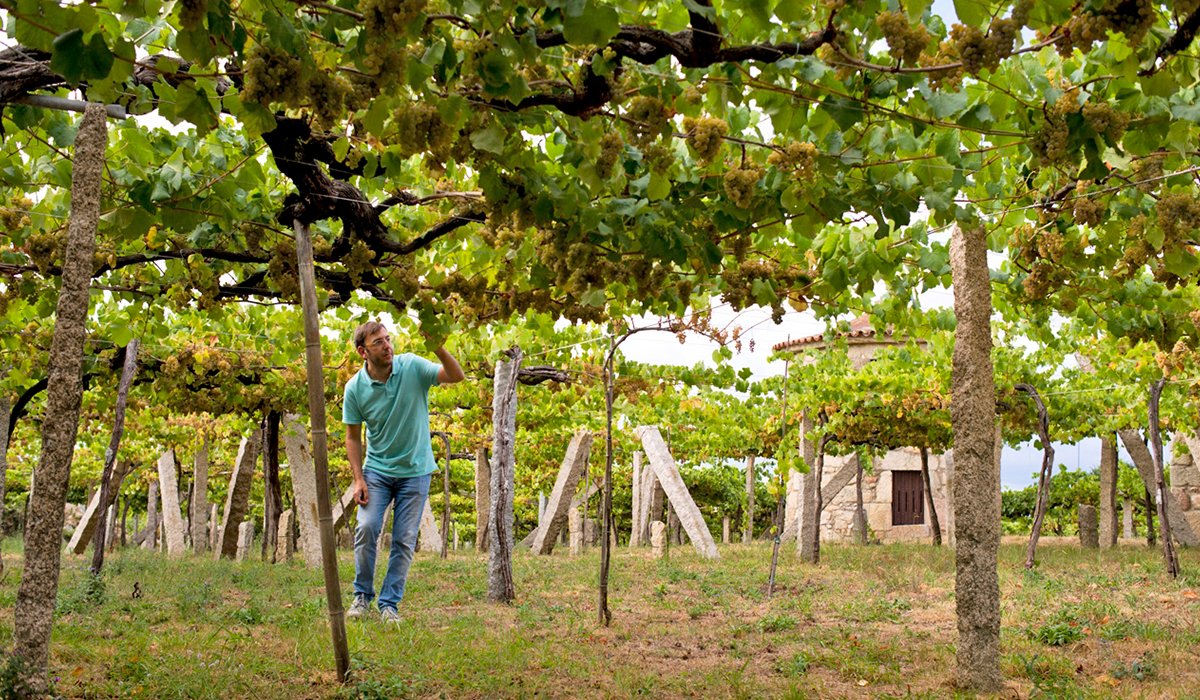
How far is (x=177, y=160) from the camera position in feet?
12.5

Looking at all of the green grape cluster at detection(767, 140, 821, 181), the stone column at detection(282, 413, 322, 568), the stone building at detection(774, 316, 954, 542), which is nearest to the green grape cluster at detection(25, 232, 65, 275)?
the green grape cluster at detection(767, 140, 821, 181)

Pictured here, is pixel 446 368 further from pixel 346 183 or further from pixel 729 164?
pixel 729 164

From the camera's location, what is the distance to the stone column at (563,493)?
1259cm

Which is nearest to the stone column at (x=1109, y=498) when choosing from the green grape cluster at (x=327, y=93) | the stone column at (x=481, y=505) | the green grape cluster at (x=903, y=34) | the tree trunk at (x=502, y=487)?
the stone column at (x=481, y=505)

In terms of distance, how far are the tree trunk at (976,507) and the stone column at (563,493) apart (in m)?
8.81

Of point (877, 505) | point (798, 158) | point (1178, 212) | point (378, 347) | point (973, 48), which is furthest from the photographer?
point (877, 505)

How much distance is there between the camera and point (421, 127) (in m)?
Result: 2.59

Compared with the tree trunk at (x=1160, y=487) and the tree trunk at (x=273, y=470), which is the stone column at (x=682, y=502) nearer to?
the tree trunk at (x=1160, y=487)

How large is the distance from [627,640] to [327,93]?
12.5 ft

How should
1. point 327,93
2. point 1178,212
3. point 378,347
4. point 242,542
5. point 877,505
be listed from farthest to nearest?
point 877,505 < point 242,542 < point 378,347 < point 1178,212 < point 327,93

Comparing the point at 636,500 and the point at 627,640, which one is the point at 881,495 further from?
the point at 627,640

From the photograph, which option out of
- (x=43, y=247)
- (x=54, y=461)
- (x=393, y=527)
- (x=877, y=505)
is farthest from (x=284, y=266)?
(x=877, y=505)

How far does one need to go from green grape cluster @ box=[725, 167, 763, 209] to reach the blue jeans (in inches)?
109

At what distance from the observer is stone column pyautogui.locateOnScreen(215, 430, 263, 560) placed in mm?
13234
